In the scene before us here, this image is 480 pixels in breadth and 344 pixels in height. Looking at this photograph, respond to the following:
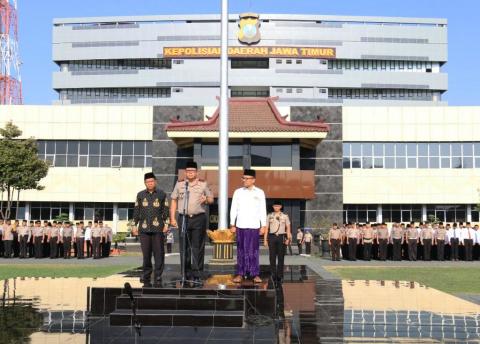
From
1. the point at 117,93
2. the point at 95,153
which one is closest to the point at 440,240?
the point at 95,153

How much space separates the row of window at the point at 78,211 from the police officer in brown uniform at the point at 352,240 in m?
24.2

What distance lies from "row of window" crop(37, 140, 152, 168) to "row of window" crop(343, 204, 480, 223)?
15462 mm

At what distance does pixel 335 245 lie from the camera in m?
25.7

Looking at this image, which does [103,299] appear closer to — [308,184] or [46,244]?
[46,244]

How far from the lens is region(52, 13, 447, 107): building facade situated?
77.5 meters

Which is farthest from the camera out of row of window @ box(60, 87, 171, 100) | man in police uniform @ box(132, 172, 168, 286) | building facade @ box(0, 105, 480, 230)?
row of window @ box(60, 87, 171, 100)

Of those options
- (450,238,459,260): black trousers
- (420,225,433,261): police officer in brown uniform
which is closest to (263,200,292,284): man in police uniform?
(420,225,433,261): police officer in brown uniform

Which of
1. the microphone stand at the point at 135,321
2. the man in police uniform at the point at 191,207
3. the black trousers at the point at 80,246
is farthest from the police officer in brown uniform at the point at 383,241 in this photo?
the microphone stand at the point at 135,321

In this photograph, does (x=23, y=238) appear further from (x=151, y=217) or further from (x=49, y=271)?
(x=151, y=217)

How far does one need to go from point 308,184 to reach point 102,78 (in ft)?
158

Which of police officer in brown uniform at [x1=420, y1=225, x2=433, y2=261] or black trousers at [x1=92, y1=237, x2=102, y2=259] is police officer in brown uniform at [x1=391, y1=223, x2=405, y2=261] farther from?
black trousers at [x1=92, y1=237, x2=102, y2=259]

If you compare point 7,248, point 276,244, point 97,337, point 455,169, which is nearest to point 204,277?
point 276,244

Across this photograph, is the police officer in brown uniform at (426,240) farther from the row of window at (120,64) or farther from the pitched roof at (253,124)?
the row of window at (120,64)

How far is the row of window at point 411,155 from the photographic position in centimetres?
4462
